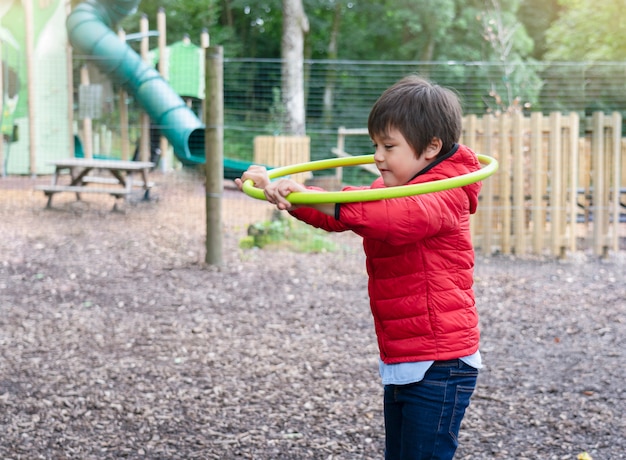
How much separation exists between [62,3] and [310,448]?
41.9 ft

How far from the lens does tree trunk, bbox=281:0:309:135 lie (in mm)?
13000

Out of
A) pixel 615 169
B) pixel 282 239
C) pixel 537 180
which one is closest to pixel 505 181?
pixel 537 180

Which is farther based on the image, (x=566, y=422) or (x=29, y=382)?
(x=29, y=382)

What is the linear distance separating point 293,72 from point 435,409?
38.7 feet

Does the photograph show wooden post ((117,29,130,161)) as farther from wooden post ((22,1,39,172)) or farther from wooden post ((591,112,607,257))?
wooden post ((591,112,607,257))

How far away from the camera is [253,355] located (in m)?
4.97

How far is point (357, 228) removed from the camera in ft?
6.68

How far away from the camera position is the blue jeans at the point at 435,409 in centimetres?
227

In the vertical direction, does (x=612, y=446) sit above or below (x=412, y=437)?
below

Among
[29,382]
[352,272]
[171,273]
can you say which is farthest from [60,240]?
[29,382]

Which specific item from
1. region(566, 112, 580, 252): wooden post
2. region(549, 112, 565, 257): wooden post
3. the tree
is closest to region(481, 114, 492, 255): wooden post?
region(549, 112, 565, 257): wooden post

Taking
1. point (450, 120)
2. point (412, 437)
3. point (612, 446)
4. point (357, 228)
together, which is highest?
point (450, 120)

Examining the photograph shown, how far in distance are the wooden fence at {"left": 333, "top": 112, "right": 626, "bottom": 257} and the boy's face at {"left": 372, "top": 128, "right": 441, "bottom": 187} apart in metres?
6.03

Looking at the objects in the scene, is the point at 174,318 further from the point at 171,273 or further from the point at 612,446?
the point at 612,446
